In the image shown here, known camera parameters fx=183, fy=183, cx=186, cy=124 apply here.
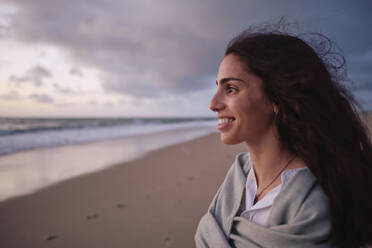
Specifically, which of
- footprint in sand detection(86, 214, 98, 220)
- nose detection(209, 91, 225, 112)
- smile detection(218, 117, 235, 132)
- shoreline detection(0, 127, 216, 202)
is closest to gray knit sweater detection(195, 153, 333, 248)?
smile detection(218, 117, 235, 132)

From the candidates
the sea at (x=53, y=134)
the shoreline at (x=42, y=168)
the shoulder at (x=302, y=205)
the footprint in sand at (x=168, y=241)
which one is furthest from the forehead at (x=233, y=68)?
the sea at (x=53, y=134)

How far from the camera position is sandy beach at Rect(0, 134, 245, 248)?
8.36 feet

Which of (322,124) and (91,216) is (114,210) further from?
(322,124)

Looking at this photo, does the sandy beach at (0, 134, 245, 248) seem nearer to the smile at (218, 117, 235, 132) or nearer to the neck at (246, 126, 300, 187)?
the neck at (246, 126, 300, 187)

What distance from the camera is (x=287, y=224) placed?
3.12 ft

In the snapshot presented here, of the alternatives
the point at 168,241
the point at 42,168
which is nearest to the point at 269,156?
the point at 168,241

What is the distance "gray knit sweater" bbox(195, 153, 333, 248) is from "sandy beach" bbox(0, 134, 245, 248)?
60.1 inches

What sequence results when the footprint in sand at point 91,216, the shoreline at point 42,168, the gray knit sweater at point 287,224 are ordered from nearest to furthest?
the gray knit sweater at point 287,224
the footprint in sand at point 91,216
the shoreline at point 42,168

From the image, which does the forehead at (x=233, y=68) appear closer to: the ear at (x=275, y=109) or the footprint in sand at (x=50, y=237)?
the ear at (x=275, y=109)

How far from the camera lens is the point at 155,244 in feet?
7.92

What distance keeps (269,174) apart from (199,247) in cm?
74

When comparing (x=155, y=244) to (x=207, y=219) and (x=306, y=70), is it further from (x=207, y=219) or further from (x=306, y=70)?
(x=306, y=70)

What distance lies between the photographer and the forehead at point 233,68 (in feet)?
4.08

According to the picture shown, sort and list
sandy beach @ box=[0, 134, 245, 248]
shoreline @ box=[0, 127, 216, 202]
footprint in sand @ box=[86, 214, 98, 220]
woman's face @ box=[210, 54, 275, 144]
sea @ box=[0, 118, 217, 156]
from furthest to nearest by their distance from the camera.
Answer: sea @ box=[0, 118, 217, 156] → shoreline @ box=[0, 127, 216, 202] → footprint in sand @ box=[86, 214, 98, 220] → sandy beach @ box=[0, 134, 245, 248] → woman's face @ box=[210, 54, 275, 144]
